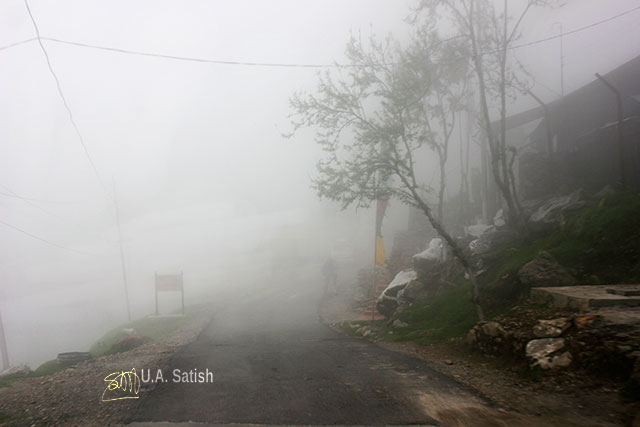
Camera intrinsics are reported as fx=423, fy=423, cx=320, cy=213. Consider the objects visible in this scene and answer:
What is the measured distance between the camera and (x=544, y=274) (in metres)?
9.71

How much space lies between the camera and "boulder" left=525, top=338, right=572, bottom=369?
6.17 meters

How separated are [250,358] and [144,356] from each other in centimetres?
265

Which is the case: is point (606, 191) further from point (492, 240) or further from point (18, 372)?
point (18, 372)

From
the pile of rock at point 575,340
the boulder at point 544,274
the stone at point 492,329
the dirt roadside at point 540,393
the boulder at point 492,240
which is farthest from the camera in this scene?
the boulder at point 492,240

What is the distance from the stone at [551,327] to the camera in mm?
6672

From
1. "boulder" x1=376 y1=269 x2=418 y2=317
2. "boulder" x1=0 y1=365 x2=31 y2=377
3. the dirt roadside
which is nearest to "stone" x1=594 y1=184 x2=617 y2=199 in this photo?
"boulder" x1=376 y1=269 x2=418 y2=317

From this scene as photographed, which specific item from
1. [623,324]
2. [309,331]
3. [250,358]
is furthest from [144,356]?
[623,324]

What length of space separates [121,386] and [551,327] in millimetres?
7030

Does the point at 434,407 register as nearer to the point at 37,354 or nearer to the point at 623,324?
the point at 623,324

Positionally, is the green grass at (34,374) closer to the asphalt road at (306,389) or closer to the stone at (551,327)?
the asphalt road at (306,389)

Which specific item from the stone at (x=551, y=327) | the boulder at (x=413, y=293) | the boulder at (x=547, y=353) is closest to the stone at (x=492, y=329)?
the stone at (x=551, y=327)

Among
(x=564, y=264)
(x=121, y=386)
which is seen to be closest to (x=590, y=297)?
(x=564, y=264)

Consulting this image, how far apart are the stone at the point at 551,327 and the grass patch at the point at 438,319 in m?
2.96

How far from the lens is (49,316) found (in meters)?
46.6
